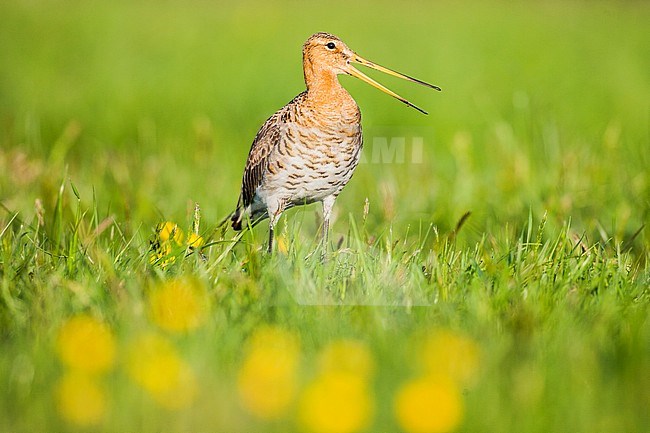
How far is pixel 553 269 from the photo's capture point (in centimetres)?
370

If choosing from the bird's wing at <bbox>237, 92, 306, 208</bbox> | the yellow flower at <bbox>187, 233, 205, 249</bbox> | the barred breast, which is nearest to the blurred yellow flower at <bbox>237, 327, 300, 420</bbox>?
the yellow flower at <bbox>187, 233, 205, 249</bbox>

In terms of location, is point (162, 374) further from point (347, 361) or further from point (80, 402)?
point (347, 361)

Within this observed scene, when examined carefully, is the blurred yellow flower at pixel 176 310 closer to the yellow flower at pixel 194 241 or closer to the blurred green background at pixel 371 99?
the yellow flower at pixel 194 241

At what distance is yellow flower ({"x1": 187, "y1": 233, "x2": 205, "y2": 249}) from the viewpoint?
3.77 m

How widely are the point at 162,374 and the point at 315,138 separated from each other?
212cm

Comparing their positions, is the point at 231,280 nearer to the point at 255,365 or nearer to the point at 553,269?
the point at 255,365

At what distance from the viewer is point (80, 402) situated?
8.46 ft

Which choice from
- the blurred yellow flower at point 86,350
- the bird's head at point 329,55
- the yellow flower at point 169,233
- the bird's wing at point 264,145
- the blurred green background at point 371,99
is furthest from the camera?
the blurred green background at point 371,99

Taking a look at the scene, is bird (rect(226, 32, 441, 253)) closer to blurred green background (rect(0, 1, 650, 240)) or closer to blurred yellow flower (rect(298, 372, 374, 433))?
blurred green background (rect(0, 1, 650, 240))

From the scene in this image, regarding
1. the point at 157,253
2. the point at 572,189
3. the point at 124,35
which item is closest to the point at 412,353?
the point at 157,253

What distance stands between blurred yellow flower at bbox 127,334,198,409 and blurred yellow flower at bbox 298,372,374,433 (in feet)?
1.24

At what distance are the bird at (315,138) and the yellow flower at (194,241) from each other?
0.51 m

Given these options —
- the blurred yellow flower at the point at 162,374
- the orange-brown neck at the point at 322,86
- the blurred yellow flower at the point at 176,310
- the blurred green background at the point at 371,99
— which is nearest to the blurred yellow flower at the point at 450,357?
the blurred yellow flower at the point at 162,374

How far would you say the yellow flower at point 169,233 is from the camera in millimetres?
3876
